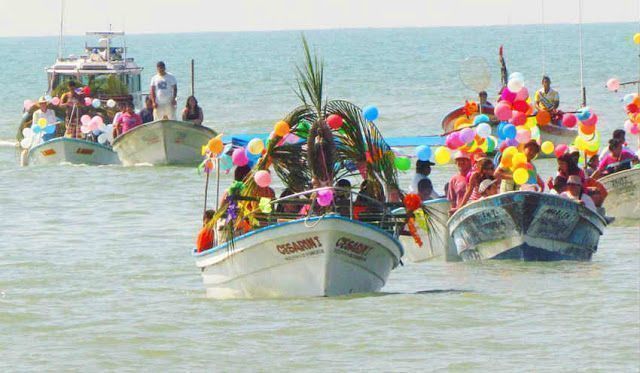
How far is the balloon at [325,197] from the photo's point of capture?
59.3 feet

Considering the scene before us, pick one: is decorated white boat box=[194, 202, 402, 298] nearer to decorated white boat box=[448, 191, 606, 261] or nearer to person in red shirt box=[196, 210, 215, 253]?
person in red shirt box=[196, 210, 215, 253]

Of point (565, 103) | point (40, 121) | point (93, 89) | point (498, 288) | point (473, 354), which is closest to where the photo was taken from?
point (473, 354)

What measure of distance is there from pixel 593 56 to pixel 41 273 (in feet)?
310

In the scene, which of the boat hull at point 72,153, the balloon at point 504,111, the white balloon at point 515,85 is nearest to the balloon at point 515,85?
the white balloon at point 515,85

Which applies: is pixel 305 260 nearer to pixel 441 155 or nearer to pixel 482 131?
pixel 441 155

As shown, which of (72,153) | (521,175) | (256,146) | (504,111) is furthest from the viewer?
(72,153)

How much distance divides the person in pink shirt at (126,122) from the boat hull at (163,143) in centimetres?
29

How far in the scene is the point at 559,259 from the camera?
21.8 metres

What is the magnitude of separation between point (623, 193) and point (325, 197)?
8.71 m

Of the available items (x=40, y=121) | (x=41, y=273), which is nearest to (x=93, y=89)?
(x=40, y=121)

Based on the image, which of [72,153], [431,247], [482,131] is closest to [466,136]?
[482,131]

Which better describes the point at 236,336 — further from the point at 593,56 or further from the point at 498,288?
the point at 593,56

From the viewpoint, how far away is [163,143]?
3597 cm

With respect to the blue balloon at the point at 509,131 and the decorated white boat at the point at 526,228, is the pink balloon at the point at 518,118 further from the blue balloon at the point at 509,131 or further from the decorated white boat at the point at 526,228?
the decorated white boat at the point at 526,228
